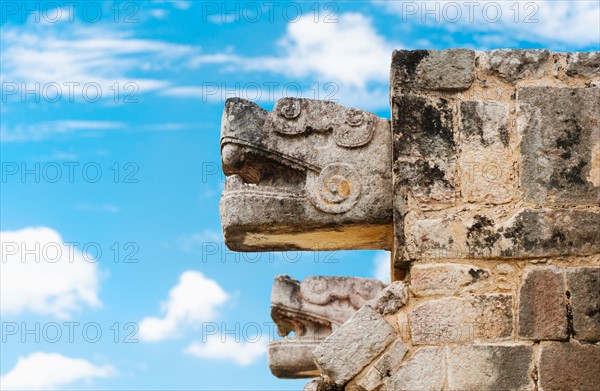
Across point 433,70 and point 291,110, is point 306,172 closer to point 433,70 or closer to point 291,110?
point 291,110

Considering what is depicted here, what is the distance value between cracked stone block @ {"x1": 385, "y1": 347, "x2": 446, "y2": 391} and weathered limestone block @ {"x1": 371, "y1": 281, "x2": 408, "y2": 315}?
9.3 inches

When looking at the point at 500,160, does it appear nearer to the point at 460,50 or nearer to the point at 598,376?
the point at 460,50

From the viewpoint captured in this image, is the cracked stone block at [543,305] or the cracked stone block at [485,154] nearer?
the cracked stone block at [543,305]

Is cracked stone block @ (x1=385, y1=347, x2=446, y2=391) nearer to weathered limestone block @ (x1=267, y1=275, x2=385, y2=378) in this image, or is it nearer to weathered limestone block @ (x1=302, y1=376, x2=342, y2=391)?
weathered limestone block @ (x1=302, y1=376, x2=342, y2=391)

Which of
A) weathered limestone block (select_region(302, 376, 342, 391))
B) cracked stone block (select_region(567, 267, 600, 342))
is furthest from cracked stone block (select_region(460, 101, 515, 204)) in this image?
weathered limestone block (select_region(302, 376, 342, 391))

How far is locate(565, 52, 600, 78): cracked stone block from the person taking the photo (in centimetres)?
490

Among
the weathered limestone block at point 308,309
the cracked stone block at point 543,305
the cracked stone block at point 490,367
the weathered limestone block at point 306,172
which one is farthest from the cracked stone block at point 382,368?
the weathered limestone block at point 308,309

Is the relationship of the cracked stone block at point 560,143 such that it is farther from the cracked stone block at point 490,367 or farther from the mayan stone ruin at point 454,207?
the cracked stone block at point 490,367

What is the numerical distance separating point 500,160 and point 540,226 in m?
0.37

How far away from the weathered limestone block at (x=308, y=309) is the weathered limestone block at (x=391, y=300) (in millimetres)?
3747

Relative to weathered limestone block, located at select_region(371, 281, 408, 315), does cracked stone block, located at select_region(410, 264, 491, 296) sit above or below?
Answer: above

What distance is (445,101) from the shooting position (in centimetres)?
485

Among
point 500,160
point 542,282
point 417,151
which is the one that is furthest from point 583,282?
point 417,151

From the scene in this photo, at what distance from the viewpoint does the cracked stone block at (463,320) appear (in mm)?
4570
